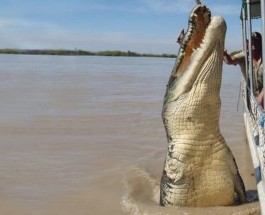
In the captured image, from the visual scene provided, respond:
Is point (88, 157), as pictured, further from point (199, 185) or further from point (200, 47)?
point (200, 47)

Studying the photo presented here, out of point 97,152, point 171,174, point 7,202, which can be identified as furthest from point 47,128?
point 171,174

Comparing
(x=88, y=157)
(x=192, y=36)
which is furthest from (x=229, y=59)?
(x=192, y=36)

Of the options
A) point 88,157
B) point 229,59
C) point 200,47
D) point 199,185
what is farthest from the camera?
point 229,59

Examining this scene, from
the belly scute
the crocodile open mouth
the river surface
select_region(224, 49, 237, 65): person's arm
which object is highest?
the crocodile open mouth

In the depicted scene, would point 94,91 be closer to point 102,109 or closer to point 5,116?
point 102,109

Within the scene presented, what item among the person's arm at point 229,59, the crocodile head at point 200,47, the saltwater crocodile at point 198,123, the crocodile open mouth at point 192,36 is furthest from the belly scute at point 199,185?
the person's arm at point 229,59

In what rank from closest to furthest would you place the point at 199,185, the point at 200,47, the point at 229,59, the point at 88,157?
the point at 200,47 < the point at 199,185 < the point at 88,157 < the point at 229,59

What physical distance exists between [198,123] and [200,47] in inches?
22.0

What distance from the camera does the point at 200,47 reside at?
376 cm

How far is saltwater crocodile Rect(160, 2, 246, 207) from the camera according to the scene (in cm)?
375

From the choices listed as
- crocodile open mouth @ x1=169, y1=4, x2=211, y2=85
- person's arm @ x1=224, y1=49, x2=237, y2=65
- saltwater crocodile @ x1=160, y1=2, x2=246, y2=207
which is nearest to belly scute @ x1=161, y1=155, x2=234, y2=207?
saltwater crocodile @ x1=160, y1=2, x2=246, y2=207

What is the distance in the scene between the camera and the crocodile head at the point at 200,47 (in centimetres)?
372

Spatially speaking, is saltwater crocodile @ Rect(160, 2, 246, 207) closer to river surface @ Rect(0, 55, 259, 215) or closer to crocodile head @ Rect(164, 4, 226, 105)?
crocodile head @ Rect(164, 4, 226, 105)

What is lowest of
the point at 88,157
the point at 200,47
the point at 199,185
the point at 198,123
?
the point at 88,157
